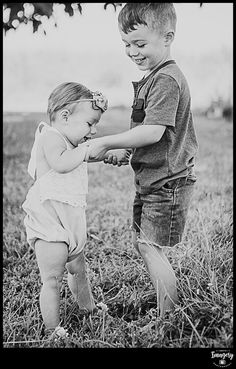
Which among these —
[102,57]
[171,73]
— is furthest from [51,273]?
[102,57]

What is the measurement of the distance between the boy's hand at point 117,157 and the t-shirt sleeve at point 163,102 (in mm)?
259

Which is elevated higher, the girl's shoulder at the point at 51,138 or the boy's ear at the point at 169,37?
the boy's ear at the point at 169,37

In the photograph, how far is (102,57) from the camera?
388 cm

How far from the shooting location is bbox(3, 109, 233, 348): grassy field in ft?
7.12

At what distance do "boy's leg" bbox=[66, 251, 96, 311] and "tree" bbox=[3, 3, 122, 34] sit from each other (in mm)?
977

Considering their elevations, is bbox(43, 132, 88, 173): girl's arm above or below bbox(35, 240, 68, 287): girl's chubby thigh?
above

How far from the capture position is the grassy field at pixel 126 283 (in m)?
2.17

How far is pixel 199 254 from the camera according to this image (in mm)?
2719

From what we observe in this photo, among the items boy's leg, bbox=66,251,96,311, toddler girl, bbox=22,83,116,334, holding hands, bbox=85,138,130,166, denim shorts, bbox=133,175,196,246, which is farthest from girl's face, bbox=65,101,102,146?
boy's leg, bbox=66,251,96,311

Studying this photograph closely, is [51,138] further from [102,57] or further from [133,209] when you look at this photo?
[102,57]

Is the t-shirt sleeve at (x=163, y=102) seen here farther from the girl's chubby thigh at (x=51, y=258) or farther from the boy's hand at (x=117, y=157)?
the girl's chubby thigh at (x=51, y=258)

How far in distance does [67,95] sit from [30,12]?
490mm

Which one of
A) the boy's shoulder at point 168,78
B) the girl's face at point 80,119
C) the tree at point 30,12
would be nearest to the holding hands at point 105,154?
the girl's face at point 80,119

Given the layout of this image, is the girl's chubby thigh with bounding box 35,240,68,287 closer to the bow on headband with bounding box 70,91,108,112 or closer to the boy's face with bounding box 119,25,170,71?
the bow on headband with bounding box 70,91,108,112
